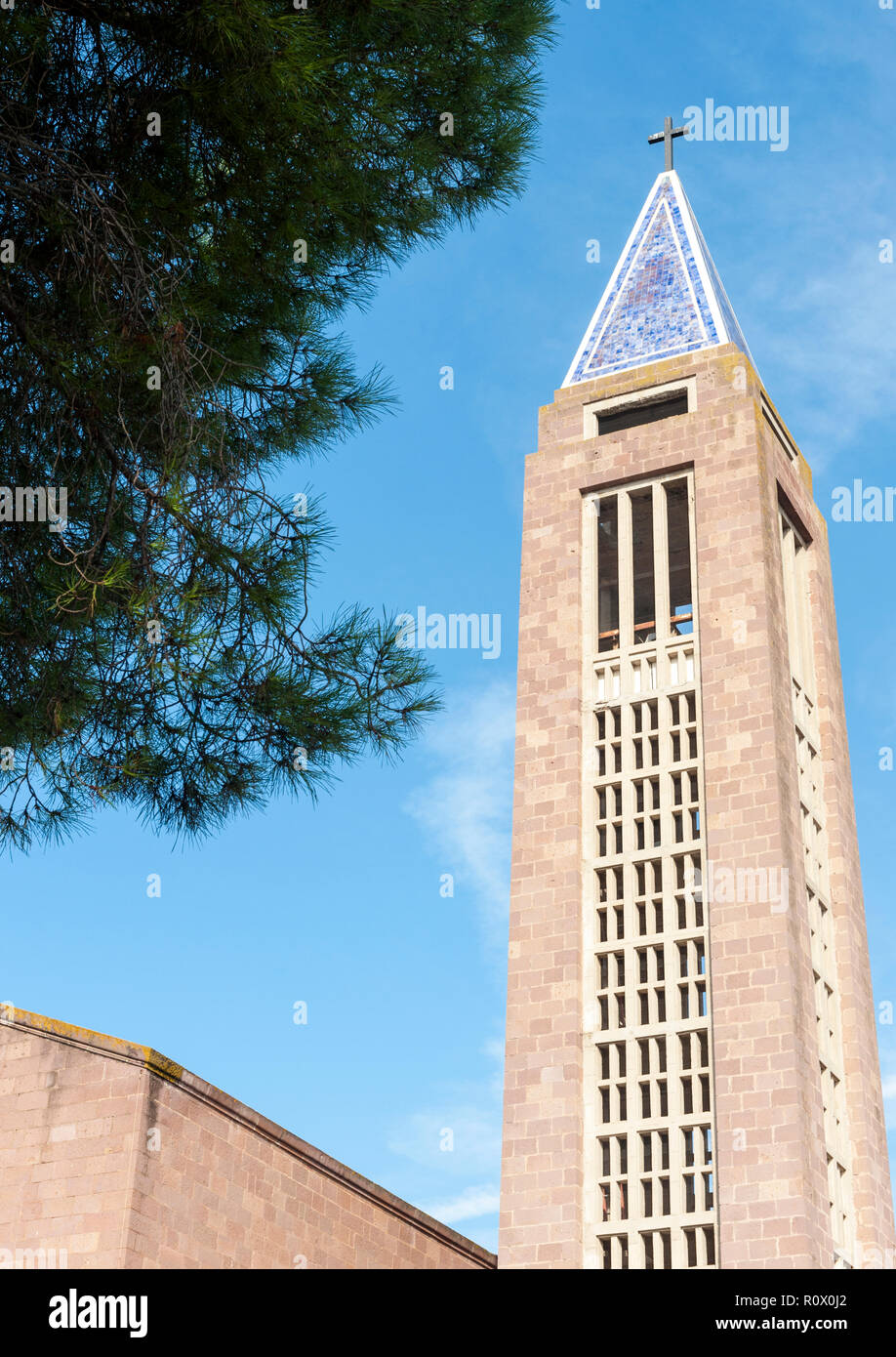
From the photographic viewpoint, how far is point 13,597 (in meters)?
7.70

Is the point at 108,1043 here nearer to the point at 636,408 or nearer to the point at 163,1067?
the point at 163,1067

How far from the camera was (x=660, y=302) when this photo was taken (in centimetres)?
2466

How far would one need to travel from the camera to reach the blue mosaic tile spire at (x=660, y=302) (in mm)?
23812

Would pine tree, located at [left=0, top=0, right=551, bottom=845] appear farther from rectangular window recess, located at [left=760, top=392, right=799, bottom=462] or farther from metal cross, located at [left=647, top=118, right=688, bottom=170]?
metal cross, located at [left=647, top=118, right=688, bottom=170]

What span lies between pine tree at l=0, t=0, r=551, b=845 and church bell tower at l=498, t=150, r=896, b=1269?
1137 centimetres

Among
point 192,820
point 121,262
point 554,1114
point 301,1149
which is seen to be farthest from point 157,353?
point 554,1114

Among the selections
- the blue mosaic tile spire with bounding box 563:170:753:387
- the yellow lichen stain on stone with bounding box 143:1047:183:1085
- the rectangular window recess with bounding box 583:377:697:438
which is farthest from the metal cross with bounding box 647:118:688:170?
the yellow lichen stain on stone with bounding box 143:1047:183:1085

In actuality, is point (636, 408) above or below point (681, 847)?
above

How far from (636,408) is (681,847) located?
7.06m

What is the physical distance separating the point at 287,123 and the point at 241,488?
1.91 m

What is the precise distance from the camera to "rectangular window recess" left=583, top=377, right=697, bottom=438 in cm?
2311

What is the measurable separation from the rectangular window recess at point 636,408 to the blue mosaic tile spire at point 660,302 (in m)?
0.63

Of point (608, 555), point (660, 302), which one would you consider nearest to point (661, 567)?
point (608, 555)

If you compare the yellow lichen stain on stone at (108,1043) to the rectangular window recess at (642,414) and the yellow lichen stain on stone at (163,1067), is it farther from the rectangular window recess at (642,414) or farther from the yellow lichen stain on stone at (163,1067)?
the rectangular window recess at (642,414)
